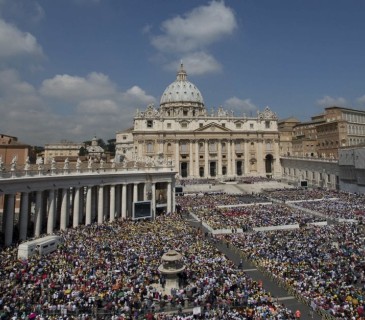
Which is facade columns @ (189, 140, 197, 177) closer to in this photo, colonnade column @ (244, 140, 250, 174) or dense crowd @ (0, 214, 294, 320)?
colonnade column @ (244, 140, 250, 174)

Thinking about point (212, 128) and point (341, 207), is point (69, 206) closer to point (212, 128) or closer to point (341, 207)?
point (341, 207)

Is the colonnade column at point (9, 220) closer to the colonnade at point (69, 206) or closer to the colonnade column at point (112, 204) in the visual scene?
the colonnade at point (69, 206)

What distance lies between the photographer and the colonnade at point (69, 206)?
28.3 meters

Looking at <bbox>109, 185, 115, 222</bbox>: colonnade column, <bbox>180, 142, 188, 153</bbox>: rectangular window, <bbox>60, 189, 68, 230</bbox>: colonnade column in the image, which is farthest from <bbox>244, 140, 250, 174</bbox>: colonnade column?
<bbox>60, 189, 68, 230</bbox>: colonnade column

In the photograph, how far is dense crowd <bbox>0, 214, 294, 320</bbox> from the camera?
1530cm

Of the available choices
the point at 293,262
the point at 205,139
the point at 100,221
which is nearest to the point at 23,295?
the point at 293,262

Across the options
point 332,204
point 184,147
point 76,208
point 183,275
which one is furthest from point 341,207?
point 184,147

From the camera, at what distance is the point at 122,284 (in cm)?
1770

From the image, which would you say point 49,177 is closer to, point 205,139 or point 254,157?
point 205,139

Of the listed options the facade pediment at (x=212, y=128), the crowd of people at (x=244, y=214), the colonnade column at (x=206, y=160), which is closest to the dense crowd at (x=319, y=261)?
the crowd of people at (x=244, y=214)

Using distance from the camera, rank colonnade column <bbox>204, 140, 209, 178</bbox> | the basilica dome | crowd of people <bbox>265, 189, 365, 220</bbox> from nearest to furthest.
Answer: crowd of people <bbox>265, 189, 365, 220</bbox> → colonnade column <bbox>204, 140, 209, 178</bbox> → the basilica dome

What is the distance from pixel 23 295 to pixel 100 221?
64.0 ft

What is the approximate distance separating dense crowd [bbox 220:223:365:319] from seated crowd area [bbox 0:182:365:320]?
0.17 feet

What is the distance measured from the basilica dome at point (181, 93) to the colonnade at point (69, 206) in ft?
264
